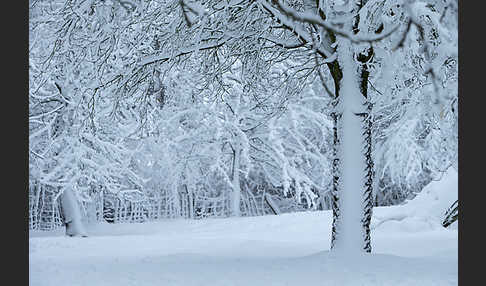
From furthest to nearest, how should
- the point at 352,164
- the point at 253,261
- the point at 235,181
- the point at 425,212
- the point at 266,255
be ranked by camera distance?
the point at 235,181, the point at 425,212, the point at 266,255, the point at 352,164, the point at 253,261

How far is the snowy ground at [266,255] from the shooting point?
7.32 m

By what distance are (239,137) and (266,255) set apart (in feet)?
34.3

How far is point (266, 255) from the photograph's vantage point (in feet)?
33.3

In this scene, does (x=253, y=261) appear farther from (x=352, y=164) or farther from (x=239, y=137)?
(x=239, y=137)

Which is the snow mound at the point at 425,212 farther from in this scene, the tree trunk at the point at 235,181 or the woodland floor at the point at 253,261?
the tree trunk at the point at 235,181

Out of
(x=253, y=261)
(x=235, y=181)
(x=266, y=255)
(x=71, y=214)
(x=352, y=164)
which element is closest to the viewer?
(x=253, y=261)

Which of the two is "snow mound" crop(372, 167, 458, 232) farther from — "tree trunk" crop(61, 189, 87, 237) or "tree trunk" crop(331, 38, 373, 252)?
"tree trunk" crop(61, 189, 87, 237)

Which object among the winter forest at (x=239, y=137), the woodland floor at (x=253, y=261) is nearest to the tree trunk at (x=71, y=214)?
the winter forest at (x=239, y=137)

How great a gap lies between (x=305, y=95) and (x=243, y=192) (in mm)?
4876

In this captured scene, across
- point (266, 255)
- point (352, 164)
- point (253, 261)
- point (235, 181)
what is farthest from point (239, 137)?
point (253, 261)

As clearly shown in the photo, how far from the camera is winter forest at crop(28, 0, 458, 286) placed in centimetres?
743

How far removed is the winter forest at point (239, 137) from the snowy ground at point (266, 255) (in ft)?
0.17
